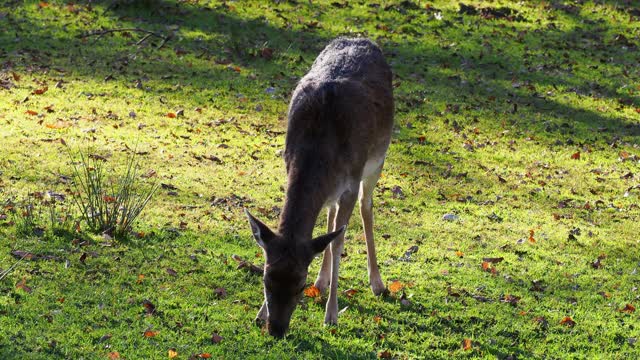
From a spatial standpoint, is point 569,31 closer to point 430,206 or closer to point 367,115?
point 430,206

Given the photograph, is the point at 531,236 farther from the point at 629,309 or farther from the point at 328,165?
the point at 328,165

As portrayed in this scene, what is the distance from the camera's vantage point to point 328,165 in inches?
293

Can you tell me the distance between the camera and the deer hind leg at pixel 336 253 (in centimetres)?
796

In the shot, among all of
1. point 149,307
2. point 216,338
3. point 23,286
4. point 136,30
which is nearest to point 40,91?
point 136,30

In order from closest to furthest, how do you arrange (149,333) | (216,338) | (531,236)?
(149,333) → (216,338) → (531,236)

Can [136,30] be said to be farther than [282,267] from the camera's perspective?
Yes

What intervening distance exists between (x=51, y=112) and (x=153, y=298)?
23.1 ft

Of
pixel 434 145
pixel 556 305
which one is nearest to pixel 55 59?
pixel 434 145

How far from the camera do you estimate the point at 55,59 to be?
53.8 ft

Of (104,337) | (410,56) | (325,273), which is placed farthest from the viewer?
(410,56)

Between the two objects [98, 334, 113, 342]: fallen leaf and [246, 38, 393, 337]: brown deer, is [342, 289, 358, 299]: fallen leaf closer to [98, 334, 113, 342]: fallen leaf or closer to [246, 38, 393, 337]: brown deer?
[246, 38, 393, 337]: brown deer

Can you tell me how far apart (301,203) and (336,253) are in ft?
3.70

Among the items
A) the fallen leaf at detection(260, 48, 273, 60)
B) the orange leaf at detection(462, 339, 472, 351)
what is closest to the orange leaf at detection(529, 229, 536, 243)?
the orange leaf at detection(462, 339, 472, 351)

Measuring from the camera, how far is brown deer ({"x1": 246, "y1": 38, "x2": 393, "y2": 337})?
683 cm
